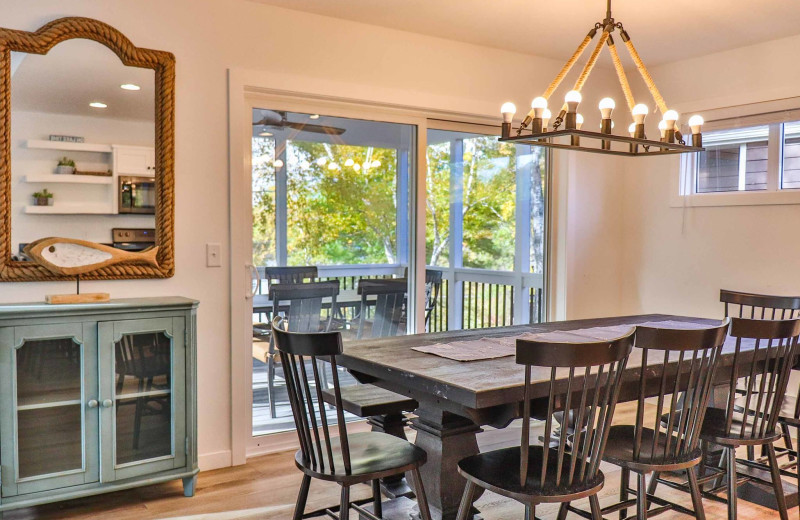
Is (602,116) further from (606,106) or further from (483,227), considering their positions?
(483,227)

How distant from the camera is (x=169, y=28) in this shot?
3295 mm

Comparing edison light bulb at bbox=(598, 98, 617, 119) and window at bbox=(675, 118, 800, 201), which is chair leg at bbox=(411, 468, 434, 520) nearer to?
edison light bulb at bbox=(598, 98, 617, 119)

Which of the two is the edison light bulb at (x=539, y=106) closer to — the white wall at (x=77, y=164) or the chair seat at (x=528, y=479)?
the chair seat at (x=528, y=479)

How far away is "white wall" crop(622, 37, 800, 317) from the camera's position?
13.6ft

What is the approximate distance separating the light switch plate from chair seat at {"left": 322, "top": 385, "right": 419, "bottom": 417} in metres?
1.07

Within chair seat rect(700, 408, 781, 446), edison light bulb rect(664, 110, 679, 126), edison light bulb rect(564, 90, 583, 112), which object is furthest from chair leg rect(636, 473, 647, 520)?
edison light bulb rect(664, 110, 679, 126)

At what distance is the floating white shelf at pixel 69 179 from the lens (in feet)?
9.77

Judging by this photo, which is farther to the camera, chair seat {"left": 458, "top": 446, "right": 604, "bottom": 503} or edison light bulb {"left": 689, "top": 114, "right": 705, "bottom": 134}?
edison light bulb {"left": 689, "top": 114, "right": 705, "bottom": 134}

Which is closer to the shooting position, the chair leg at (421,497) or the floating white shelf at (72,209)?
the chair leg at (421,497)

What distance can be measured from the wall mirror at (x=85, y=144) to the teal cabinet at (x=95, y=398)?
361mm

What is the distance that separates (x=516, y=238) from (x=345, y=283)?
4.66ft

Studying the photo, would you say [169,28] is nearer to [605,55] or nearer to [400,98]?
[400,98]

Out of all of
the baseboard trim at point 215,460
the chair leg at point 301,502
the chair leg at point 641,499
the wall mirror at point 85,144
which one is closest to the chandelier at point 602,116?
the chair leg at point 641,499

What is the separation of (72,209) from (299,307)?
130cm
